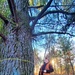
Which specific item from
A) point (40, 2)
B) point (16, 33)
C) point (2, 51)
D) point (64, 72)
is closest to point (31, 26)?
point (16, 33)

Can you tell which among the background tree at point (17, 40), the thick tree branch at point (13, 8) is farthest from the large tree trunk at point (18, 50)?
the thick tree branch at point (13, 8)

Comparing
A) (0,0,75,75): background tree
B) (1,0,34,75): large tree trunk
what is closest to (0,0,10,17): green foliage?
(0,0,75,75): background tree

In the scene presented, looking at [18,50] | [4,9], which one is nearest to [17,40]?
[18,50]

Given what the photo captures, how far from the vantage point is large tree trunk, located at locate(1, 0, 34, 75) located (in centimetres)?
200

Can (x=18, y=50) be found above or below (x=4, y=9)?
below

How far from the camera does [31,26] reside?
7.70 ft

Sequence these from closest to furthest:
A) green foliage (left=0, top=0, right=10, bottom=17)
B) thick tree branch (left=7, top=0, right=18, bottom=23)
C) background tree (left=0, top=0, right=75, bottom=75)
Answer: thick tree branch (left=7, top=0, right=18, bottom=23), background tree (left=0, top=0, right=75, bottom=75), green foliage (left=0, top=0, right=10, bottom=17)

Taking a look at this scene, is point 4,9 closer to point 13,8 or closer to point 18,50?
point 13,8

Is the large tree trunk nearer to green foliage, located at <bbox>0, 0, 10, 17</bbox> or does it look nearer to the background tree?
the background tree

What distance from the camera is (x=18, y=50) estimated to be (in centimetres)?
209

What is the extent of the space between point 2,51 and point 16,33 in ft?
0.78

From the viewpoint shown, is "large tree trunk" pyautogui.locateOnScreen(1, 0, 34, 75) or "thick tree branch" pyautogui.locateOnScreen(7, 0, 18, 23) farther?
"large tree trunk" pyautogui.locateOnScreen(1, 0, 34, 75)

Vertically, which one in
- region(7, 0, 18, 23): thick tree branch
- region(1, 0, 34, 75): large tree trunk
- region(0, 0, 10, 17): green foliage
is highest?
region(0, 0, 10, 17): green foliage

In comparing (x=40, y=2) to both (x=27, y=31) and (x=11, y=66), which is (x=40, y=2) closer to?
(x=27, y=31)
